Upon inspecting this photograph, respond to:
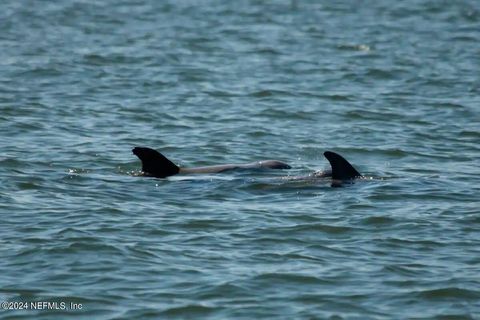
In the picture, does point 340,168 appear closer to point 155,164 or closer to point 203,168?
point 203,168

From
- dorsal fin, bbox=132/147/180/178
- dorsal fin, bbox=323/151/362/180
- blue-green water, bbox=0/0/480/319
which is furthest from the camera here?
dorsal fin, bbox=132/147/180/178

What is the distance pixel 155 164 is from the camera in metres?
14.2

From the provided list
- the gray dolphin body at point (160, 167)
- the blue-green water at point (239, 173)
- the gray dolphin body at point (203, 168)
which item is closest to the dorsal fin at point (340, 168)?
the gray dolphin body at point (203, 168)

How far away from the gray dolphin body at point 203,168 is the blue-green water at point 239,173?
0.24 metres

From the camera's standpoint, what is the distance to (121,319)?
9039mm

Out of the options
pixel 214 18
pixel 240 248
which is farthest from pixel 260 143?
pixel 214 18

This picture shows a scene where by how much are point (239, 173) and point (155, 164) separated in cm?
104

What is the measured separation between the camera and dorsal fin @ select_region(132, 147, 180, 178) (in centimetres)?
1418

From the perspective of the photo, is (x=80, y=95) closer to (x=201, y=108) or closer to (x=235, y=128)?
(x=201, y=108)

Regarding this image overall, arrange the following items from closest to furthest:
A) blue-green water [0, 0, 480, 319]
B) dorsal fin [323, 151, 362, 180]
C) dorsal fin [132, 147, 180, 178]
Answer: blue-green water [0, 0, 480, 319] < dorsal fin [323, 151, 362, 180] < dorsal fin [132, 147, 180, 178]

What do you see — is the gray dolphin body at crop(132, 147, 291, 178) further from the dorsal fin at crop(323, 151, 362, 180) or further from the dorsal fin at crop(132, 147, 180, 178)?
the dorsal fin at crop(323, 151, 362, 180)

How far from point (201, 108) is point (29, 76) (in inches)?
166

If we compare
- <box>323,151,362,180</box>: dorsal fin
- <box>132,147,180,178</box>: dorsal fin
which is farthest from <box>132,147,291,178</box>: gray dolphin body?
<box>323,151,362,180</box>: dorsal fin

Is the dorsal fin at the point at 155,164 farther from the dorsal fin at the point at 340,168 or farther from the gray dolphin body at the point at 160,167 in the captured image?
the dorsal fin at the point at 340,168
